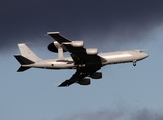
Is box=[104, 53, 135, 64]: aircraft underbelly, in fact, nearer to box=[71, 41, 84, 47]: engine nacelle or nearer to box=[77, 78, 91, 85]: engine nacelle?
box=[71, 41, 84, 47]: engine nacelle

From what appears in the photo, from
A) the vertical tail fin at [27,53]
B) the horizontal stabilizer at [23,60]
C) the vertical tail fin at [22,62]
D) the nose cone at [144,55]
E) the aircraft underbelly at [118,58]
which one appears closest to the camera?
the horizontal stabilizer at [23,60]

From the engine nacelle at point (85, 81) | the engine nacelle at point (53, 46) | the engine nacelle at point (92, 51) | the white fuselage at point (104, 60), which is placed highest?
the engine nacelle at point (53, 46)

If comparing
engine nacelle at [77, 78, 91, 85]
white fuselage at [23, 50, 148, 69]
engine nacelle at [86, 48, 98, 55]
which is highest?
engine nacelle at [86, 48, 98, 55]

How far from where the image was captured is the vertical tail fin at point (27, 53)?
495 ft

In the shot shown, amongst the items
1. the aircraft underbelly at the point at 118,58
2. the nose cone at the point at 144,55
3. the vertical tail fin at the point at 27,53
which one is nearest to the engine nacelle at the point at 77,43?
the aircraft underbelly at the point at 118,58

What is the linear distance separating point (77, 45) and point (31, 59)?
17.8 metres

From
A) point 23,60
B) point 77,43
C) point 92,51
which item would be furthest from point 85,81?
point 77,43

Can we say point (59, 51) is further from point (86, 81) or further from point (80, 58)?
point (86, 81)

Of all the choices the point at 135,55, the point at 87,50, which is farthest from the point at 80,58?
the point at 135,55

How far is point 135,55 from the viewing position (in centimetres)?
14562

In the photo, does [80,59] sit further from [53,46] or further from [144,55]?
[144,55]

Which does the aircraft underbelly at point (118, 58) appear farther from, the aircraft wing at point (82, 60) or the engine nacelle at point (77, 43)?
the engine nacelle at point (77, 43)

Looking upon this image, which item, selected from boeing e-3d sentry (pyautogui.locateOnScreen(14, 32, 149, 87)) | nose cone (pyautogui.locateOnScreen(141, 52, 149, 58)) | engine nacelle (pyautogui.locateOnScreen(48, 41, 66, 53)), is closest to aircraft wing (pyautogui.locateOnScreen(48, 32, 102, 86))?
boeing e-3d sentry (pyautogui.locateOnScreen(14, 32, 149, 87))

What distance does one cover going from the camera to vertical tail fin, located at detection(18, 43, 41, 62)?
495ft
